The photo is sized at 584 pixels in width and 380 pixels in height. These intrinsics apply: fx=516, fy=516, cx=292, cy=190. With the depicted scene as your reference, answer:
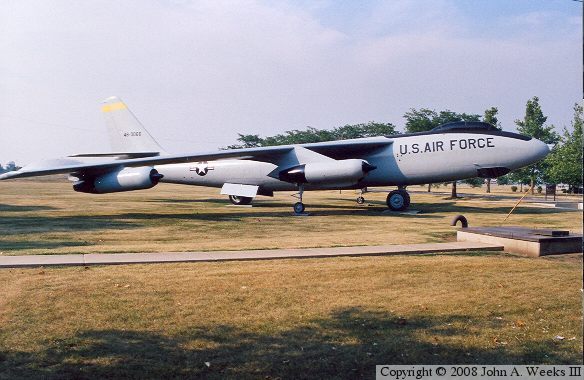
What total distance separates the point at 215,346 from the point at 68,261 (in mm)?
5723

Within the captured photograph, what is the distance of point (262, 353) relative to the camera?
620 centimetres

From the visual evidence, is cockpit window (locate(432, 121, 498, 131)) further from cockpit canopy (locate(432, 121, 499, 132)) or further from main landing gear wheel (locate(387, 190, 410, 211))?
main landing gear wheel (locate(387, 190, 410, 211))

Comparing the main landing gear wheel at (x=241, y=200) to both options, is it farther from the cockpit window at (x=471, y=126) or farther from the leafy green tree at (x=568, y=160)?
the leafy green tree at (x=568, y=160)

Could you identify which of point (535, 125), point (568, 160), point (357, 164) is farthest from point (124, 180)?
point (535, 125)

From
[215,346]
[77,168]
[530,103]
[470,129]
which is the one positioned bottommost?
[215,346]

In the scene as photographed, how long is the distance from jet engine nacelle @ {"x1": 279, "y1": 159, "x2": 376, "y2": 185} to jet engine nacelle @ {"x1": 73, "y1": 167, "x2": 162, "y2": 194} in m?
6.49

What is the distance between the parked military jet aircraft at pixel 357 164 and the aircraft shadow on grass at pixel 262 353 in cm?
1726

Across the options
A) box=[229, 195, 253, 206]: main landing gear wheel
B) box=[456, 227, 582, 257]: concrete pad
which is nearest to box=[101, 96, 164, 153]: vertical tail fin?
box=[229, 195, 253, 206]: main landing gear wheel

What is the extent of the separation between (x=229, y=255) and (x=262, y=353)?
5.84 metres

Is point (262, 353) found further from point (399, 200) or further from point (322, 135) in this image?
point (322, 135)

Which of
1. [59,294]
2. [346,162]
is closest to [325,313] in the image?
[59,294]

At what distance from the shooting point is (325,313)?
7742mm

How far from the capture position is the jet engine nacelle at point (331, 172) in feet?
78.3

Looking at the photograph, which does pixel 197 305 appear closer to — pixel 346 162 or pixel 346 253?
pixel 346 253
